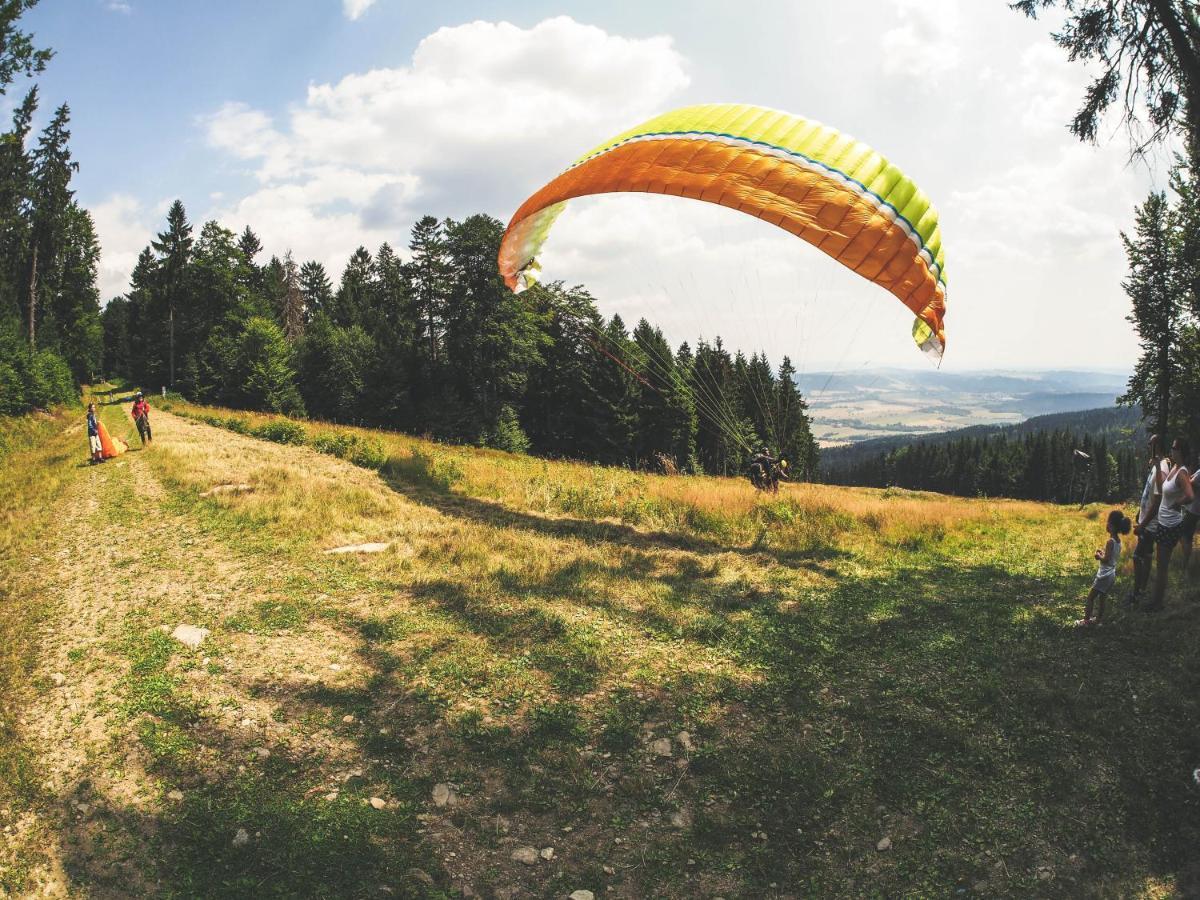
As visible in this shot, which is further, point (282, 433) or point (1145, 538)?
point (282, 433)

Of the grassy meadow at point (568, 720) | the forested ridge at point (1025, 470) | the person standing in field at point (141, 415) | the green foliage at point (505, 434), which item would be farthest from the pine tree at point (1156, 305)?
the forested ridge at point (1025, 470)

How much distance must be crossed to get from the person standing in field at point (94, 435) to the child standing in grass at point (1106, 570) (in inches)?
853

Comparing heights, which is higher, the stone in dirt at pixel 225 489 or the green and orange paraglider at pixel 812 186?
the green and orange paraglider at pixel 812 186

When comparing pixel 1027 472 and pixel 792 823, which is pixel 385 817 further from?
pixel 1027 472

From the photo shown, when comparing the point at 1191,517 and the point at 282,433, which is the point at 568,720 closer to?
the point at 1191,517

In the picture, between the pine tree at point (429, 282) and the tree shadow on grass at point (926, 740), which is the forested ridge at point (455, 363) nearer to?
the pine tree at point (429, 282)

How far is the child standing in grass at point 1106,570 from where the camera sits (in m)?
6.87

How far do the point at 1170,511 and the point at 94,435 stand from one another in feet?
75.0

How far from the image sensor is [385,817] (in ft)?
14.3

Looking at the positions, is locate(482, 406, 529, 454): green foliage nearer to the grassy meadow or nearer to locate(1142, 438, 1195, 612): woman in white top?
the grassy meadow

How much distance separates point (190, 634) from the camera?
6836 millimetres

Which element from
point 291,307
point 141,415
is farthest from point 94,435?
point 291,307

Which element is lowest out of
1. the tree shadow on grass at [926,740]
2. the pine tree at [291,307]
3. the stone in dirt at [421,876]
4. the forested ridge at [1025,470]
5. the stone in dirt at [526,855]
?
the forested ridge at [1025,470]

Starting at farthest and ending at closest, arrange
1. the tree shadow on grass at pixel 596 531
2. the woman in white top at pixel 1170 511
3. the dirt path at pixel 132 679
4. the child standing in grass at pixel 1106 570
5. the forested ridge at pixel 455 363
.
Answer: the forested ridge at pixel 455 363 → the tree shadow on grass at pixel 596 531 → the woman in white top at pixel 1170 511 → the child standing in grass at pixel 1106 570 → the dirt path at pixel 132 679
